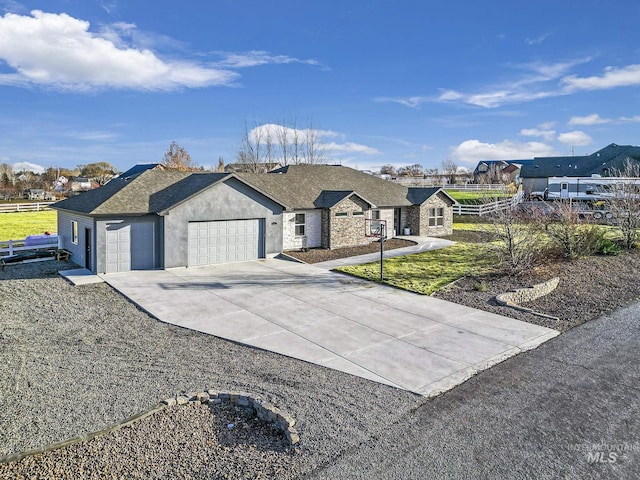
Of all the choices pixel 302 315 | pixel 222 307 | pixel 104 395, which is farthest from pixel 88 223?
pixel 104 395

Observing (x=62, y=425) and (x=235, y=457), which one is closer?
(x=235, y=457)

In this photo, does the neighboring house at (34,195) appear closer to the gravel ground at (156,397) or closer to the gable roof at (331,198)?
the gable roof at (331,198)

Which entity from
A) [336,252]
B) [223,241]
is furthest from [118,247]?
[336,252]

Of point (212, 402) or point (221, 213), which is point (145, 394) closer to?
point (212, 402)

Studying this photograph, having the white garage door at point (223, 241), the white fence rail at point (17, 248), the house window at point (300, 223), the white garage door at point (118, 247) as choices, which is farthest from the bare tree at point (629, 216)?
the white fence rail at point (17, 248)

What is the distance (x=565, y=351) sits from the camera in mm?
9766

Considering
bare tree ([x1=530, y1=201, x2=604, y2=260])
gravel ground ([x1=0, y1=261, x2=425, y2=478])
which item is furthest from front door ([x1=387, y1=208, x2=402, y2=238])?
gravel ground ([x1=0, y1=261, x2=425, y2=478])

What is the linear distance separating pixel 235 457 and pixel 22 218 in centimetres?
4165

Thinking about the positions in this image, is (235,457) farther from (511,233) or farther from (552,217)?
(552,217)

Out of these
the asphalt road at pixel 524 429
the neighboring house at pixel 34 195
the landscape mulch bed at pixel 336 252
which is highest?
the neighboring house at pixel 34 195

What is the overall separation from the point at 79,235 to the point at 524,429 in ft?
59.5

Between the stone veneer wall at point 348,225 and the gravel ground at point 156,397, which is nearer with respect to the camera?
the gravel ground at point 156,397

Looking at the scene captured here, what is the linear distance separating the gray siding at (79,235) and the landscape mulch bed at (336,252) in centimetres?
865

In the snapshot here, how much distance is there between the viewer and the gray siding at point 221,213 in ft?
59.9
